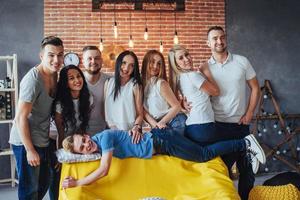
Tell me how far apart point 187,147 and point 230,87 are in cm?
65

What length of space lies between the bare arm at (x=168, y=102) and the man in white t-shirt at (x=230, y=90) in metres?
0.33

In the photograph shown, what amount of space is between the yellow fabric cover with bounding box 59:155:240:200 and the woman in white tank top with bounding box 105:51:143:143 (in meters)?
0.33

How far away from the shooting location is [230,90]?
3.72 meters

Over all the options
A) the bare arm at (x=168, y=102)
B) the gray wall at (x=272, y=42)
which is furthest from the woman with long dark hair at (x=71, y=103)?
the gray wall at (x=272, y=42)

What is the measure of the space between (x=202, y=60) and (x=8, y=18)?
3.07m

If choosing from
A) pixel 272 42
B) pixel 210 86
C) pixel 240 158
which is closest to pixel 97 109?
pixel 210 86

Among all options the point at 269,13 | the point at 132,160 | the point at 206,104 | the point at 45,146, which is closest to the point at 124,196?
the point at 132,160

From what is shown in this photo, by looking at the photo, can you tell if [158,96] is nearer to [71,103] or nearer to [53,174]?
[71,103]

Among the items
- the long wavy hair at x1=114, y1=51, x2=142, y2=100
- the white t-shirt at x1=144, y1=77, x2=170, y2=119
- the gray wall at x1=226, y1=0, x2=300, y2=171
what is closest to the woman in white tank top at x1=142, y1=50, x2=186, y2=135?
the white t-shirt at x1=144, y1=77, x2=170, y2=119

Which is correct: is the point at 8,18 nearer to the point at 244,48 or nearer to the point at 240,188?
the point at 244,48

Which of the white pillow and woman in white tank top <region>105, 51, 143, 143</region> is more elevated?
woman in white tank top <region>105, 51, 143, 143</region>

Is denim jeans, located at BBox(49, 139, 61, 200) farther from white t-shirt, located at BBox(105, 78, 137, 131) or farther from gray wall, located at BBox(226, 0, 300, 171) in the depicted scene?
gray wall, located at BBox(226, 0, 300, 171)

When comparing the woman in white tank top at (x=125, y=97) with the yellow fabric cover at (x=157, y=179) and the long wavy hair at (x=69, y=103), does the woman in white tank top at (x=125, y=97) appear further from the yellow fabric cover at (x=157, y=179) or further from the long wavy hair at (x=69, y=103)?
the yellow fabric cover at (x=157, y=179)

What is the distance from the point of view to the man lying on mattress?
346 centimetres
